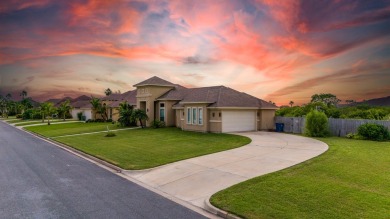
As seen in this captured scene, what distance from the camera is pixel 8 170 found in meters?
12.9

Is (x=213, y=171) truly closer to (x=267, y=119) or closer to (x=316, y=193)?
(x=316, y=193)

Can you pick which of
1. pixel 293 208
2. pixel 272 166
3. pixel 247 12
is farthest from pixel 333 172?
pixel 247 12

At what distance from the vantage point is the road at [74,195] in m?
7.57

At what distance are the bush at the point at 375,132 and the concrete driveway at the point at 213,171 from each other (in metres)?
8.30

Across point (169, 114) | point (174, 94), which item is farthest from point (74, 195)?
point (174, 94)

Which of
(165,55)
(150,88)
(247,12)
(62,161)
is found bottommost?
(62,161)

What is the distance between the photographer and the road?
7566 millimetres

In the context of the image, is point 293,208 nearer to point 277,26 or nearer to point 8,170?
point 8,170

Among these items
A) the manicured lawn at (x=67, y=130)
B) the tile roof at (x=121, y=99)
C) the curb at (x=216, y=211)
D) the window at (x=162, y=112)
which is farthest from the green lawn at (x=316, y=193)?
the tile roof at (x=121, y=99)

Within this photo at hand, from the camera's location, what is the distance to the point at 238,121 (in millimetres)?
28422

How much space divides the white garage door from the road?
1615cm

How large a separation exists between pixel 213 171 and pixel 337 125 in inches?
709

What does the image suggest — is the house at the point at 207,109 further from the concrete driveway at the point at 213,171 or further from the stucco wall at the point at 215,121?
the concrete driveway at the point at 213,171

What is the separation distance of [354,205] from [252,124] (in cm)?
2242
